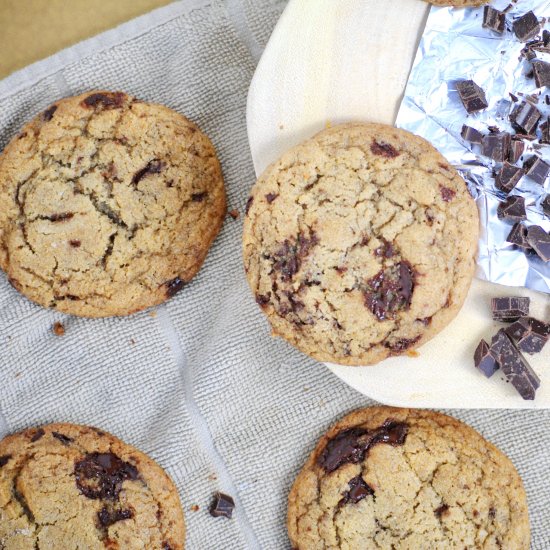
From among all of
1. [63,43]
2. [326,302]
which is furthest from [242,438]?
[63,43]

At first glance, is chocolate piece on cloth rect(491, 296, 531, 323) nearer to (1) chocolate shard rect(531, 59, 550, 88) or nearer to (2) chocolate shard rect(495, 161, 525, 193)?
(2) chocolate shard rect(495, 161, 525, 193)

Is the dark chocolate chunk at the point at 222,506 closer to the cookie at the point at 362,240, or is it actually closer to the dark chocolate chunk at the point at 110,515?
the dark chocolate chunk at the point at 110,515

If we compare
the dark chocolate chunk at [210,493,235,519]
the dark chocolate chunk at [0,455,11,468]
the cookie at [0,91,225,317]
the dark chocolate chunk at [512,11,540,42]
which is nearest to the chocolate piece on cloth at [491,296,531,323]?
the dark chocolate chunk at [512,11,540,42]

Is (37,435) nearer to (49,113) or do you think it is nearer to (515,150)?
(49,113)

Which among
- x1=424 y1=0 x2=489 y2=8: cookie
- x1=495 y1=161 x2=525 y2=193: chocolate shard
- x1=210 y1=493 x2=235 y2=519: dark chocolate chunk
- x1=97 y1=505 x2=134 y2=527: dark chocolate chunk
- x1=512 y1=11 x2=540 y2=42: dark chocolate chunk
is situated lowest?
x1=210 y1=493 x2=235 y2=519: dark chocolate chunk

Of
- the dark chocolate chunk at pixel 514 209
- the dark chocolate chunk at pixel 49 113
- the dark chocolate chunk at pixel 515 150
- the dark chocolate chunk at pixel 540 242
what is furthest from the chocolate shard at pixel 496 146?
the dark chocolate chunk at pixel 49 113

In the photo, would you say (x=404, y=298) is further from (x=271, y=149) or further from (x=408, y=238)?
(x=271, y=149)

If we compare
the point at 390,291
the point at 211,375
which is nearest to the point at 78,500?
the point at 211,375
